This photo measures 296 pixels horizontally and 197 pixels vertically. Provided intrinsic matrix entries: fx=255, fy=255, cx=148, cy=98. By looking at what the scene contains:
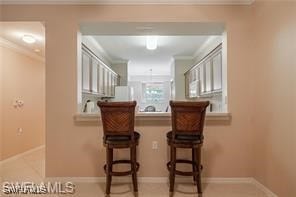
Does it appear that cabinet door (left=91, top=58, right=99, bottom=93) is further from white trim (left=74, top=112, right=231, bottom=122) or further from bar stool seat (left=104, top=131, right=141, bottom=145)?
bar stool seat (left=104, top=131, right=141, bottom=145)

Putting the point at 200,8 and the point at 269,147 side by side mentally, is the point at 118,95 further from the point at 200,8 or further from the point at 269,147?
the point at 269,147

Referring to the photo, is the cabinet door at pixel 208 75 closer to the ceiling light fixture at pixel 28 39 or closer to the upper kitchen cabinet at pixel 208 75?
the upper kitchen cabinet at pixel 208 75

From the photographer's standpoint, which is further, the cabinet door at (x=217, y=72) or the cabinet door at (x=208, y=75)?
the cabinet door at (x=208, y=75)

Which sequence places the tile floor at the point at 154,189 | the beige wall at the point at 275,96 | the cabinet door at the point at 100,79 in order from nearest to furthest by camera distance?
the beige wall at the point at 275,96 < the tile floor at the point at 154,189 < the cabinet door at the point at 100,79

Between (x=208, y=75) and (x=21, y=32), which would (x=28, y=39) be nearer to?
(x=21, y=32)

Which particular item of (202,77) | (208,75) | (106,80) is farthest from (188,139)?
(106,80)

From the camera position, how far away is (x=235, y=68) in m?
3.45

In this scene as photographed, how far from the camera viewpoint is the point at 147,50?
21.8ft

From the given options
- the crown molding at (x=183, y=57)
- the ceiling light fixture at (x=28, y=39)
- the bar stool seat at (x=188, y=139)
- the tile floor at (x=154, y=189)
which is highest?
the crown molding at (x=183, y=57)

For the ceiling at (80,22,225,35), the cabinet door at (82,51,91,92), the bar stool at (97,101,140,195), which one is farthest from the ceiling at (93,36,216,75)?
the bar stool at (97,101,140,195)

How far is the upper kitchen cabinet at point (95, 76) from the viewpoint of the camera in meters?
4.46

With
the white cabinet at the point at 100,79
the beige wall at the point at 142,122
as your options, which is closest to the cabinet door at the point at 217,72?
the beige wall at the point at 142,122

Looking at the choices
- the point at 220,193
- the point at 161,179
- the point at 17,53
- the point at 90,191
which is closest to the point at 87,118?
the point at 90,191

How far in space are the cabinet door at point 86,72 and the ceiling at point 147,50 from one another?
878 millimetres
